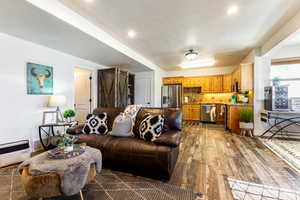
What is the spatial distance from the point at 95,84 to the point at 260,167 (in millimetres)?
5015

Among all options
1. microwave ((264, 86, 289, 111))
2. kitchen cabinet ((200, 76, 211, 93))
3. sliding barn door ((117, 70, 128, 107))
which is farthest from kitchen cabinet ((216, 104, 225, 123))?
sliding barn door ((117, 70, 128, 107))

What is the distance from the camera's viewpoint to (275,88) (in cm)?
381

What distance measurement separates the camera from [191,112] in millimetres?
7188

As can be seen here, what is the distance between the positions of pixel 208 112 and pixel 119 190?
5.87 m

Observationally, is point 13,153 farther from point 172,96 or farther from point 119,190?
point 172,96

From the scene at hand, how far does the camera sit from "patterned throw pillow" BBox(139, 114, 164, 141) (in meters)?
2.23

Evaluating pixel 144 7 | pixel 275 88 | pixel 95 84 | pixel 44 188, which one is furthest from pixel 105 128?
pixel 275 88

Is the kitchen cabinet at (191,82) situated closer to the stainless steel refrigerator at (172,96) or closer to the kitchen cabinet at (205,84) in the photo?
the kitchen cabinet at (205,84)

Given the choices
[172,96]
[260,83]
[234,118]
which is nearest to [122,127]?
[234,118]

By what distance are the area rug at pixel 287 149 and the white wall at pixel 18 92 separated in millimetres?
Result: 5346

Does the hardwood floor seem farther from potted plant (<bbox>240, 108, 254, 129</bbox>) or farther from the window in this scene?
the window

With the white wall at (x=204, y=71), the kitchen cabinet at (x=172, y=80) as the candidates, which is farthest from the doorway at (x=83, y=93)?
the white wall at (x=204, y=71)

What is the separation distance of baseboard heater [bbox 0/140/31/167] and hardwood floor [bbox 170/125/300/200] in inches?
110

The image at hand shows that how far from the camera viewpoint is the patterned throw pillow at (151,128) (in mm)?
2232
